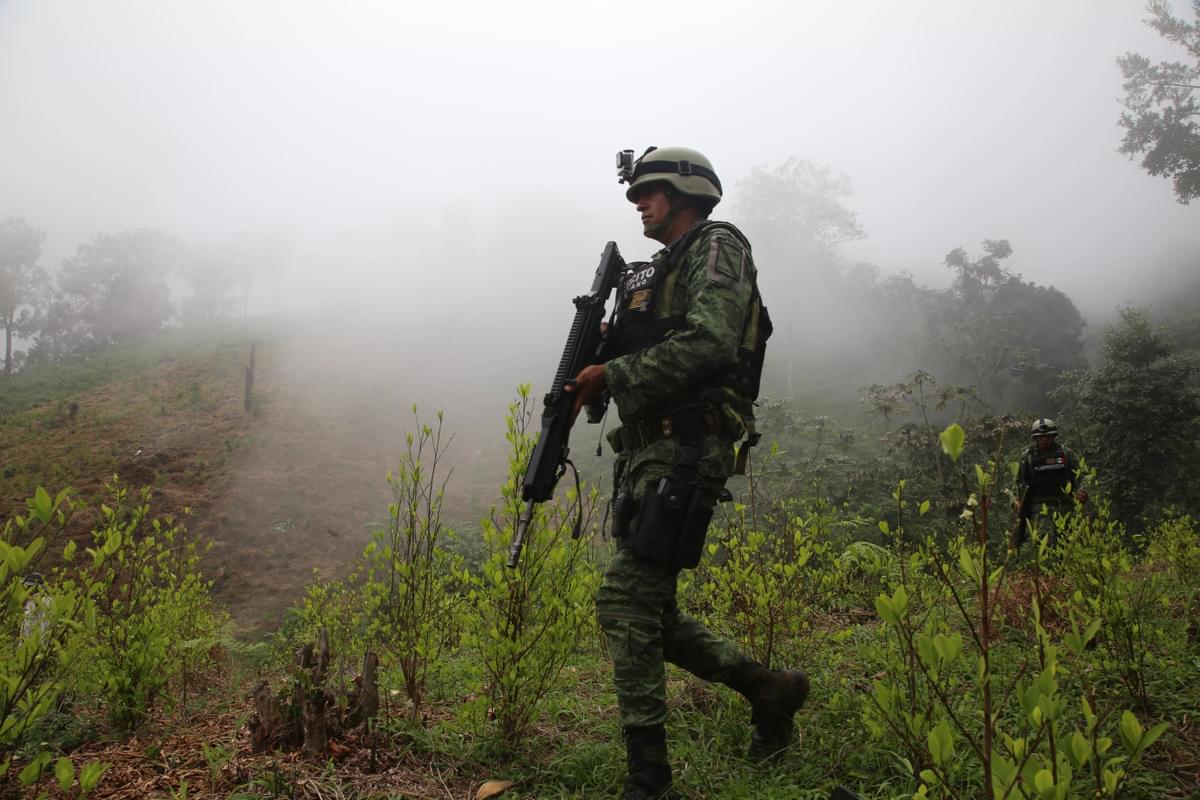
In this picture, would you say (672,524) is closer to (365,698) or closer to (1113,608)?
(365,698)

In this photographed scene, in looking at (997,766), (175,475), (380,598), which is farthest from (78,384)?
(997,766)

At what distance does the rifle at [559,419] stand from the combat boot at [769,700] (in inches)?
33.7

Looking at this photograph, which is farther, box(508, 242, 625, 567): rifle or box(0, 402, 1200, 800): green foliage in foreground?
box(508, 242, 625, 567): rifle

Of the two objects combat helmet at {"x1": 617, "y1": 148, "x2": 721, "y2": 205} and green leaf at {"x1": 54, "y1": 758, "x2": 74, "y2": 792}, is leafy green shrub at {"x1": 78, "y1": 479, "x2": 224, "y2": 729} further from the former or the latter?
combat helmet at {"x1": 617, "y1": 148, "x2": 721, "y2": 205}

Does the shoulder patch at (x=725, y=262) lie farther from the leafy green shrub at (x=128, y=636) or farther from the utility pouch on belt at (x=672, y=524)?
the leafy green shrub at (x=128, y=636)

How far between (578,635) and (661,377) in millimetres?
1132

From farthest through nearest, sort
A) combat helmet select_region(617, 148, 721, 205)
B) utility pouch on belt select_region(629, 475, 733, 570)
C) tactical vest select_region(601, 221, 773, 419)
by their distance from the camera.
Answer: combat helmet select_region(617, 148, 721, 205)
tactical vest select_region(601, 221, 773, 419)
utility pouch on belt select_region(629, 475, 733, 570)

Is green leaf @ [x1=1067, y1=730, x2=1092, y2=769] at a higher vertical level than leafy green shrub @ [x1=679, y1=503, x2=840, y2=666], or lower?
higher

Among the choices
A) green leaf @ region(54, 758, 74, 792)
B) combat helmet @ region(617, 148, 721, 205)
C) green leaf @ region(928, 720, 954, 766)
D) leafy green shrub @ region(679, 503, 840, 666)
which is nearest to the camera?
green leaf @ region(928, 720, 954, 766)

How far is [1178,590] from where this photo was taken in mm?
4383

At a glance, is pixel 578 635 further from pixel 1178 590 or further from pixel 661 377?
pixel 1178 590

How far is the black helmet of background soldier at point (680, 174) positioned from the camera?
8.36 feet

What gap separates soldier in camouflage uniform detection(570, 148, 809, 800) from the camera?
6.68 feet

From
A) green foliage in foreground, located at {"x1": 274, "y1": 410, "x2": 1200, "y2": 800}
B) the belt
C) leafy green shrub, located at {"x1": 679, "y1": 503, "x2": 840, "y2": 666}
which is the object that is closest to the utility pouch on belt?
the belt
